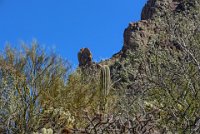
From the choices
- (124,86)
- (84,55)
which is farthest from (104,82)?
(84,55)

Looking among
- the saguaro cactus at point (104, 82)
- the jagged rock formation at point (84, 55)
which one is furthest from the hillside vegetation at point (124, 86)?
the jagged rock formation at point (84, 55)

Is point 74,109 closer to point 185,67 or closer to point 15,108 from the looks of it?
point 15,108

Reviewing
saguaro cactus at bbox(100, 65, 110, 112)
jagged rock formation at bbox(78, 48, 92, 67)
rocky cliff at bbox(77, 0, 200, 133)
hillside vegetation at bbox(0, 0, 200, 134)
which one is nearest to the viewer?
hillside vegetation at bbox(0, 0, 200, 134)

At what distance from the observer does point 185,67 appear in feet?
36.7

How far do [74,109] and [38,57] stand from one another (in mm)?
2125

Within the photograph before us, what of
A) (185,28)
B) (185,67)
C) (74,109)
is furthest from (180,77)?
(74,109)

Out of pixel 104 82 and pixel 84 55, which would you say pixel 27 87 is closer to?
pixel 104 82

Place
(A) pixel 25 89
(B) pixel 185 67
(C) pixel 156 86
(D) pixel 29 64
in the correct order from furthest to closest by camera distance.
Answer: (D) pixel 29 64 < (A) pixel 25 89 < (B) pixel 185 67 < (C) pixel 156 86

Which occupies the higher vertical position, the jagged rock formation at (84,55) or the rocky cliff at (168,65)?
the jagged rock formation at (84,55)

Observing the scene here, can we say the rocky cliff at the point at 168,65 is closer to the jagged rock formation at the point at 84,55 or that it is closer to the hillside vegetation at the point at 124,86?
the hillside vegetation at the point at 124,86

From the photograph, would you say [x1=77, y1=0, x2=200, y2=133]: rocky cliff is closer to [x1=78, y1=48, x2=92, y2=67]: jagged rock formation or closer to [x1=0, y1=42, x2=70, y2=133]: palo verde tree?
[x1=0, y1=42, x2=70, y2=133]: palo verde tree

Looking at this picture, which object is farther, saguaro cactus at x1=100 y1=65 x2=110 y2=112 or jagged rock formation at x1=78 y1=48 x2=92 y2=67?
jagged rock formation at x1=78 y1=48 x2=92 y2=67

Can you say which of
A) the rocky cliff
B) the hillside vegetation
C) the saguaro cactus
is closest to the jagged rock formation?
the hillside vegetation

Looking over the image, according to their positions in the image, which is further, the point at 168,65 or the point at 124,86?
the point at 124,86
